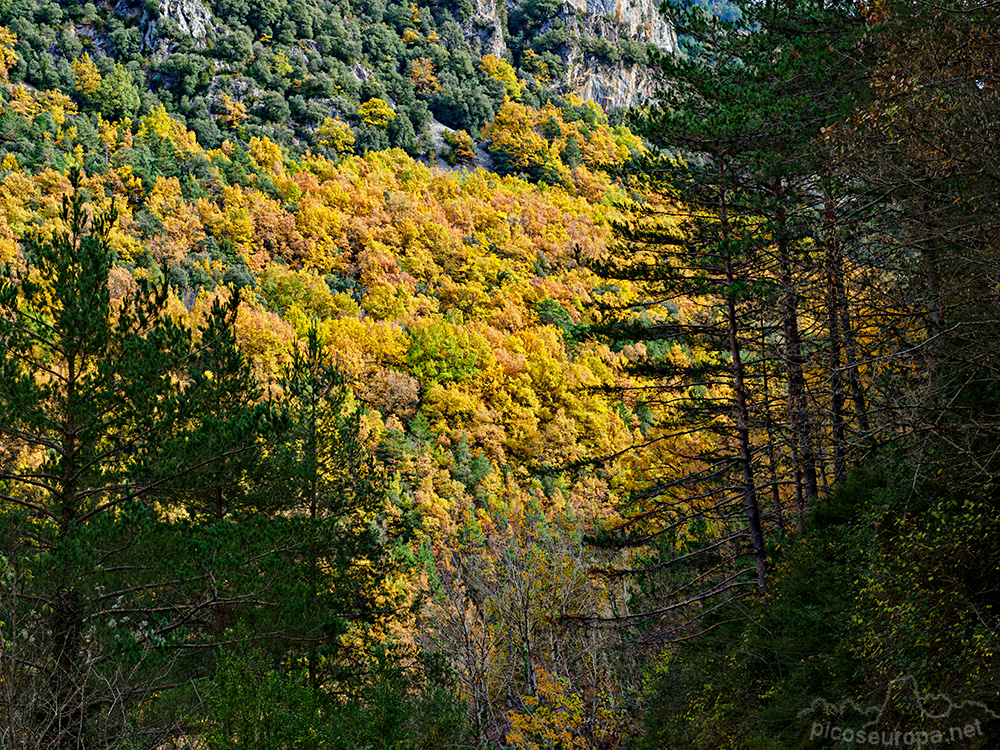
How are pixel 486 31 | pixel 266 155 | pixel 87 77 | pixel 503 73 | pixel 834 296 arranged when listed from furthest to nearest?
pixel 486 31
pixel 503 73
pixel 266 155
pixel 87 77
pixel 834 296

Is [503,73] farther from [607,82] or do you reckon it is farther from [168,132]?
[168,132]

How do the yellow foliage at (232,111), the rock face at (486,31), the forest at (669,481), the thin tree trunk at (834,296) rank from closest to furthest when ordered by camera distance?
the forest at (669,481) < the thin tree trunk at (834,296) < the yellow foliage at (232,111) < the rock face at (486,31)

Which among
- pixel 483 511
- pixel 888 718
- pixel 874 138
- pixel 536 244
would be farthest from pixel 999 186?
pixel 536 244

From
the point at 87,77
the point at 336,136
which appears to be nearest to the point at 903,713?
the point at 87,77

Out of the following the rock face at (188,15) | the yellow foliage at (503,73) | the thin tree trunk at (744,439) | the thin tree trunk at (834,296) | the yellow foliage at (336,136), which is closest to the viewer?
the thin tree trunk at (834,296)

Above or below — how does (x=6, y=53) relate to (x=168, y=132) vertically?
above

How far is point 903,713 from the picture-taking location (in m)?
4.43

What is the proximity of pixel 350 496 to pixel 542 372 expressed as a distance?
35.0 meters

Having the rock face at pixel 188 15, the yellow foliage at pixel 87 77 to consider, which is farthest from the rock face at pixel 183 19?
the yellow foliage at pixel 87 77

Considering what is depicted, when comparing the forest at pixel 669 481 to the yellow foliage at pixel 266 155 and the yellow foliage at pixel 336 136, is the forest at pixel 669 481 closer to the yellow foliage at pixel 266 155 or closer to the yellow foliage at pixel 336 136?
the yellow foliage at pixel 266 155

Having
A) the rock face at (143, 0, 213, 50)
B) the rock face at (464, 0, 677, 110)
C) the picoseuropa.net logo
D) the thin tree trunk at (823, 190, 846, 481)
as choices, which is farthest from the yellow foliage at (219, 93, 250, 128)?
the picoseuropa.net logo

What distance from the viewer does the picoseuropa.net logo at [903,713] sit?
156 inches

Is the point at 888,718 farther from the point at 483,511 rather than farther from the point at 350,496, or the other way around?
the point at 483,511

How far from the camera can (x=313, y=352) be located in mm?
15414
